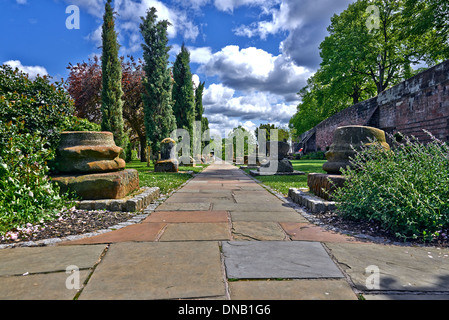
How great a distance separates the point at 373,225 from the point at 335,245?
100cm

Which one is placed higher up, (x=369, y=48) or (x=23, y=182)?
(x=369, y=48)

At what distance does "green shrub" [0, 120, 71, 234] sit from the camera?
3150mm

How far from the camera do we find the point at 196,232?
2998 millimetres

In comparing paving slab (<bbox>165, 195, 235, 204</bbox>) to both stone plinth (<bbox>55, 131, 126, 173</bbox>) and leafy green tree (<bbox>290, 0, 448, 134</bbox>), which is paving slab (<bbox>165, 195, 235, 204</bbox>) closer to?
stone plinth (<bbox>55, 131, 126, 173</bbox>)

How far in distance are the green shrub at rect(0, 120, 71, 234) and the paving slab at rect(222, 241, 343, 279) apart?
259cm

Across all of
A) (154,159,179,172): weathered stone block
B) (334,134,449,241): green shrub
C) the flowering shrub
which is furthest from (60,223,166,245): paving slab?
(154,159,179,172): weathered stone block


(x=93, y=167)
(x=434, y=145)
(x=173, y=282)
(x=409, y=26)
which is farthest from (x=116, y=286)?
(x=409, y=26)

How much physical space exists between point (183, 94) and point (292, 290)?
2044 cm

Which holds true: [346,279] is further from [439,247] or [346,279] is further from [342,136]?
[342,136]

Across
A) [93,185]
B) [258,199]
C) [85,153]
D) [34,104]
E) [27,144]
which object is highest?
[34,104]

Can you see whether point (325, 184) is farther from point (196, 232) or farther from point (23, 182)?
point (23, 182)

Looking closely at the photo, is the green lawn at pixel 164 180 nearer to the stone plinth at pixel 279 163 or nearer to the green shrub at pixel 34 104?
the green shrub at pixel 34 104

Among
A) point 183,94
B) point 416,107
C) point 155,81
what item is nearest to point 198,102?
point 183,94

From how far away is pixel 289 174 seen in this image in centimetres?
1111
